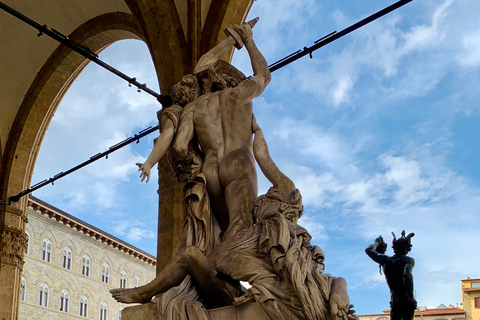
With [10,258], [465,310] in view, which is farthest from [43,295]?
[465,310]

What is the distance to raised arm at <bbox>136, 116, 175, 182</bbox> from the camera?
3434mm

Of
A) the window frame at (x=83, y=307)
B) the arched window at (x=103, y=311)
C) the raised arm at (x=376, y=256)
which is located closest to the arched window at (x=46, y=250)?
the window frame at (x=83, y=307)

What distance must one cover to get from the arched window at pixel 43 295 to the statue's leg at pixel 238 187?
80.7ft

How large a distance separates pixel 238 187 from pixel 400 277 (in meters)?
2.65

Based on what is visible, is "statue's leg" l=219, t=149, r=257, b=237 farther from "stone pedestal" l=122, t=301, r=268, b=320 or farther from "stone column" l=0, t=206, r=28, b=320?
"stone column" l=0, t=206, r=28, b=320

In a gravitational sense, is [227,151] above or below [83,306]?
below

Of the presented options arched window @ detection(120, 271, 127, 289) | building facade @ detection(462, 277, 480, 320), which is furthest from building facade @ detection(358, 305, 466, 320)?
arched window @ detection(120, 271, 127, 289)

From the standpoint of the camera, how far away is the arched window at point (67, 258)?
28.0 m

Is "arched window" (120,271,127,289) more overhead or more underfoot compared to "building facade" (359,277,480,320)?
more overhead

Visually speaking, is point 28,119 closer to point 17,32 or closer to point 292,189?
point 17,32

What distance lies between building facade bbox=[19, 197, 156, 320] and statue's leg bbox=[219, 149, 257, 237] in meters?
23.3

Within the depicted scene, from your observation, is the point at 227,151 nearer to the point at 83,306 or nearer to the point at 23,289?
the point at 23,289

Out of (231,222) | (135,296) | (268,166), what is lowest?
(135,296)

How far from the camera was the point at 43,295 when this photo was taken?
2648 centimetres
